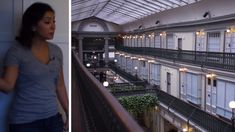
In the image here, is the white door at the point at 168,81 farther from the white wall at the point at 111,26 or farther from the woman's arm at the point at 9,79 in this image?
the woman's arm at the point at 9,79

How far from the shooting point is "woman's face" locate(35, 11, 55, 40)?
156cm

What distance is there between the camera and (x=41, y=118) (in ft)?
5.39

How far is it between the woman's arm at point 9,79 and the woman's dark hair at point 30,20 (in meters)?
0.13

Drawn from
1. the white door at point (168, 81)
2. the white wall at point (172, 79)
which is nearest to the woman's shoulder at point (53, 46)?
the white wall at point (172, 79)

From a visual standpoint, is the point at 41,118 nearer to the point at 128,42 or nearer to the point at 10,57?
the point at 10,57

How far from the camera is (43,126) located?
5.50ft

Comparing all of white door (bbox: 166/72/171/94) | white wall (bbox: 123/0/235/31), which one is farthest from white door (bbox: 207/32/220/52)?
white door (bbox: 166/72/171/94)

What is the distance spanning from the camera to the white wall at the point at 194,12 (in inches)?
499

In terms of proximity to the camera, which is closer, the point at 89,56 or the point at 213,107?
the point at 213,107

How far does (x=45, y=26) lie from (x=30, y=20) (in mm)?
76

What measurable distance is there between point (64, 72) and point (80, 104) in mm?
2418

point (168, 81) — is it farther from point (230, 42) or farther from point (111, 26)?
point (111, 26)

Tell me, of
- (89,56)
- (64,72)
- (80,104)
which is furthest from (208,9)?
(89,56)

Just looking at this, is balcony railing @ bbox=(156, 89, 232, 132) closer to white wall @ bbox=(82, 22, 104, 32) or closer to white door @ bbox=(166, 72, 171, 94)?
white door @ bbox=(166, 72, 171, 94)
